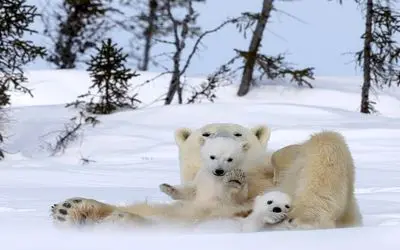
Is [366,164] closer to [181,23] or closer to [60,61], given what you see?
[181,23]

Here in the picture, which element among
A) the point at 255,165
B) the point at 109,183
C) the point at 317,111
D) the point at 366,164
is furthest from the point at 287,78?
the point at 255,165

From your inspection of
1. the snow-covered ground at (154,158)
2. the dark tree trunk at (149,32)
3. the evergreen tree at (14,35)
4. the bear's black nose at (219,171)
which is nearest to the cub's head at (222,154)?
the bear's black nose at (219,171)

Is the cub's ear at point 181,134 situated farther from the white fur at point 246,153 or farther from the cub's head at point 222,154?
the cub's head at point 222,154

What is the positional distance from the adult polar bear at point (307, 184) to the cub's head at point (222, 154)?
0.07m

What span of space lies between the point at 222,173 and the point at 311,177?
1.23 ft

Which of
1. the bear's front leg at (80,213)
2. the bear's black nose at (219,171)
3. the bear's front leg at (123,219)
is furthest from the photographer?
the bear's black nose at (219,171)

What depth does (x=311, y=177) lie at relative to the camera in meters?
2.83

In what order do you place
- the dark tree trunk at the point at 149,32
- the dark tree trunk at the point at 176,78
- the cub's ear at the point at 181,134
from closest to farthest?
the cub's ear at the point at 181,134 < the dark tree trunk at the point at 176,78 < the dark tree trunk at the point at 149,32

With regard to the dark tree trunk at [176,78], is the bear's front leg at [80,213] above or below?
above

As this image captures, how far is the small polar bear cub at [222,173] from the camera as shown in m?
3.09

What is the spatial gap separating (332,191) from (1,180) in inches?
234

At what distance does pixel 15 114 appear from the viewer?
59.5ft

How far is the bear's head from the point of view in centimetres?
336

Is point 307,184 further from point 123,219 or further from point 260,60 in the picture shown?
point 260,60
